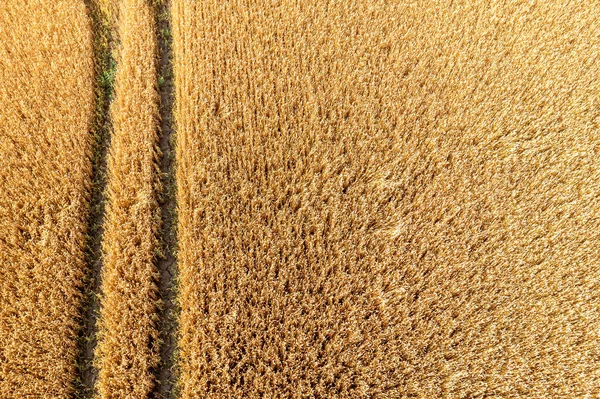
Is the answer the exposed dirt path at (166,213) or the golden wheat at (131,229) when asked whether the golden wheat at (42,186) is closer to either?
the golden wheat at (131,229)

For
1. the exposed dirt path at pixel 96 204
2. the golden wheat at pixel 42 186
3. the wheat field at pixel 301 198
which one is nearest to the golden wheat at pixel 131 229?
the wheat field at pixel 301 198

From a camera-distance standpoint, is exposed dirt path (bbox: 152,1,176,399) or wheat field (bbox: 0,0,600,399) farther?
exposed dirt path (bbox: 152,1,176,399)

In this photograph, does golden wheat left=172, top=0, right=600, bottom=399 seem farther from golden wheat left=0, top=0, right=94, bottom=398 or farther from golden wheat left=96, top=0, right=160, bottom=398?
golden wheat left=0, top=0, right=94, bottom=398

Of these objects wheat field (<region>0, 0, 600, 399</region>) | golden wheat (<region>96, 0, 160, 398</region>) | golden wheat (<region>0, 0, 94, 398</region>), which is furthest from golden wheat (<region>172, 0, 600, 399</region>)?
golden wheat (<region>0, 0, 94, 398</region>)

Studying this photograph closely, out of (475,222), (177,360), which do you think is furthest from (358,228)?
(177,360)

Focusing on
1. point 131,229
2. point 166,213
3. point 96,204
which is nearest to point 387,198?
point 166,213

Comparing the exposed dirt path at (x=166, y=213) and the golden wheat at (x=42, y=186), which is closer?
the golden wheat at (x=42, y=186)
